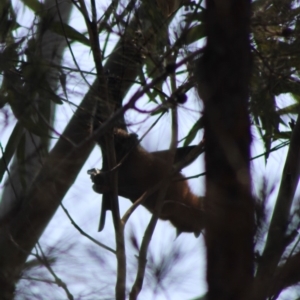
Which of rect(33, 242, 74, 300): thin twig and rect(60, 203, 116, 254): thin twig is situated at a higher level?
rect(60, 203, 116, 254): thin twig

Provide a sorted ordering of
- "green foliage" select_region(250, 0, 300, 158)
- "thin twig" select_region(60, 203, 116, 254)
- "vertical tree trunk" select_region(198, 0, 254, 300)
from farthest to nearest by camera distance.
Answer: "thin twig" select_region(60, 203, 116, 254) < "green foliage" select_region(250, 0, 300, 158) < "vertical tree trunk" select_region(198, 0, 254, 300)

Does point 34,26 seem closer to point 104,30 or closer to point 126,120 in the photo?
point 104,30

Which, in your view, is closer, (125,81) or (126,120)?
(126,120)

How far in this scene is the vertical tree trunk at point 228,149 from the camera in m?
1.13

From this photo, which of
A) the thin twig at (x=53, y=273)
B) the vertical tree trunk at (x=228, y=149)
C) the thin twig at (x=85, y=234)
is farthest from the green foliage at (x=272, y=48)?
the thin twig at (x=53, y=273)

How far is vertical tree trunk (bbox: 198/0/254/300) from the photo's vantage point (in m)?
1.13

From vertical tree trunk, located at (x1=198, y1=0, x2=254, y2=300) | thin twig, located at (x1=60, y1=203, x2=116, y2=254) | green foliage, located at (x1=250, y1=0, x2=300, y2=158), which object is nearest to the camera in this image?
vertical tree trunk, located at (x1=198, y1=0, x2=254, y2=300)

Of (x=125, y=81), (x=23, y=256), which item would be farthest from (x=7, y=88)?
(x=23, y=256)

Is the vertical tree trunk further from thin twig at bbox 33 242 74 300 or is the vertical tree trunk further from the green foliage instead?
thin twig at bbox 33 242 74 300

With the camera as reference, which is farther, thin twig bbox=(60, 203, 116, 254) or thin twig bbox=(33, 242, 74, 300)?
thin twig bbox=(60, 203, 116, 254)

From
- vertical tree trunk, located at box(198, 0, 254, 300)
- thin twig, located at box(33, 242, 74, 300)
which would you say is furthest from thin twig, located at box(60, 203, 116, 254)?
vertical tree trunk, located at box(198, 0, 254, 300)

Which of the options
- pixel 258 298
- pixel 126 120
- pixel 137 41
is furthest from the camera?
pixel 137 41

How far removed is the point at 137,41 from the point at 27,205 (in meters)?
0.53

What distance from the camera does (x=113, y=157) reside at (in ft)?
6.38
